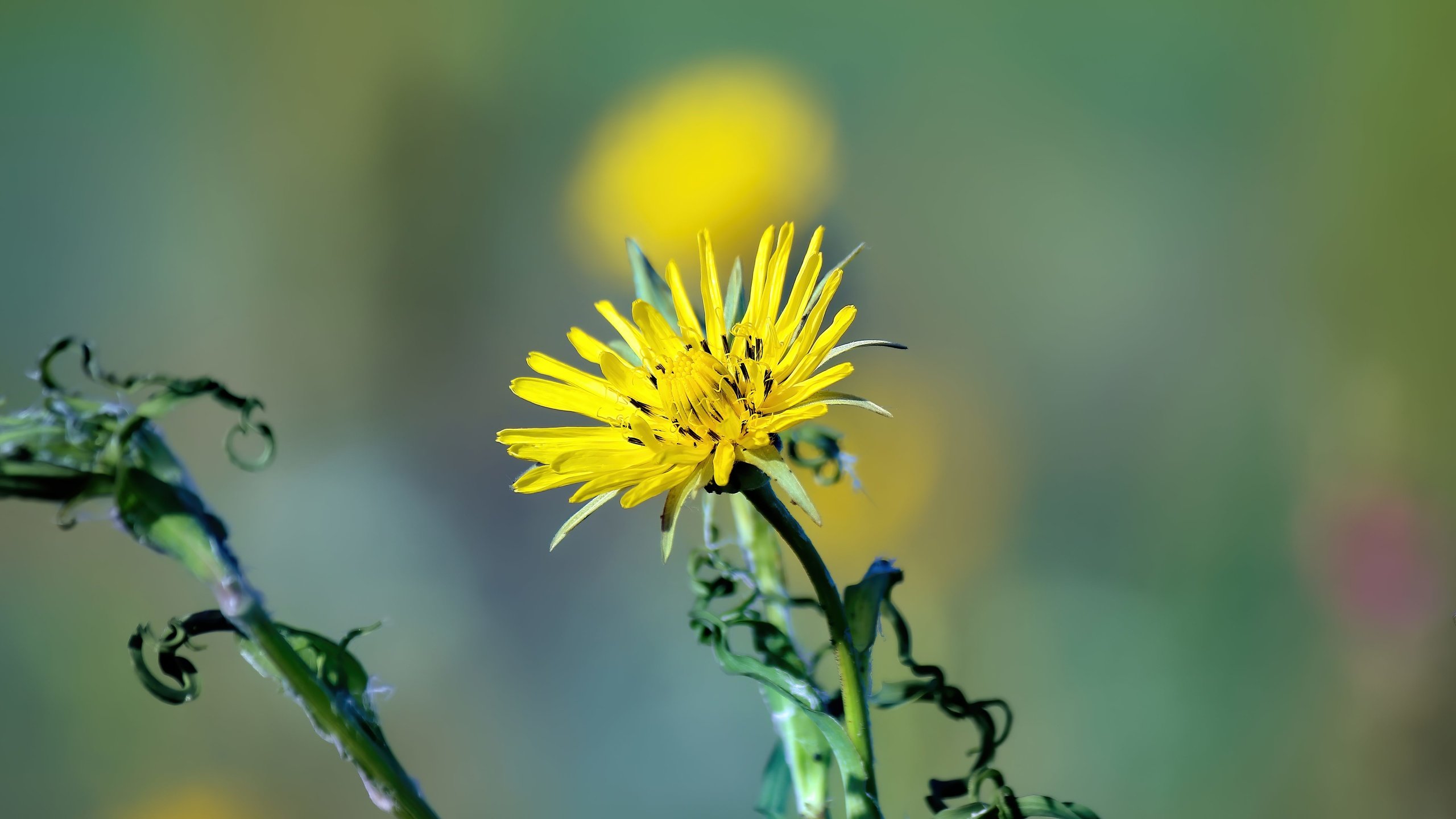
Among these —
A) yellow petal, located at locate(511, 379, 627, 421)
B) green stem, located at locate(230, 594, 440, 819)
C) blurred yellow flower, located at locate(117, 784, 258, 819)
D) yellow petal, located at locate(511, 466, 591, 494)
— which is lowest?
blurred yellow flower, located at locate(117, 784, 258, 819)

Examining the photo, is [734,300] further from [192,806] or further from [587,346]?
[192,806]

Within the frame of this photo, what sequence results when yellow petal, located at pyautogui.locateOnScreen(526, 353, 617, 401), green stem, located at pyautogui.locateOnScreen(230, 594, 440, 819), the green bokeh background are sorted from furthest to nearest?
the green bokeh background, yellow petal, located at pyautogui.locateOnScreen(526, 353, 617, 401), green stem, located at pyautogui.locateOnScreen(230, 594, 440, 819)

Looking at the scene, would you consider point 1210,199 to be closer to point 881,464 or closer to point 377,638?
point 881,464

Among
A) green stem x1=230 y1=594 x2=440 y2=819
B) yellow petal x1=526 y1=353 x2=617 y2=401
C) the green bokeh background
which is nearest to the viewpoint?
green stem x1=230 y1=594 x2=440 y2=819

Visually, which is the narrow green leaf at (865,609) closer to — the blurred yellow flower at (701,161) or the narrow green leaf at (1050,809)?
the narrow green leaf at (1050,809)

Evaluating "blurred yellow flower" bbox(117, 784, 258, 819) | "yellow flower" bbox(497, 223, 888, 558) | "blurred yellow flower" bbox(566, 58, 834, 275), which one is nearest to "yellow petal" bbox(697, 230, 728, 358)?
"yellow flower" bbox(497, 223, 888, 558)

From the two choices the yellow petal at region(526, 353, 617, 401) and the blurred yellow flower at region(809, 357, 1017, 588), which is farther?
the blurred yellow flower at region(809, 357, 1017, 588)

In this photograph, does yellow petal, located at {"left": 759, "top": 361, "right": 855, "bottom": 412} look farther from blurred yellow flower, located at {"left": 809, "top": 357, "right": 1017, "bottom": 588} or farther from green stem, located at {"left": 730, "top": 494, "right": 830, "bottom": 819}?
blurred yellow flower, located at {"left": 809, "top": 357, "right": 1017, "bottom": 588}

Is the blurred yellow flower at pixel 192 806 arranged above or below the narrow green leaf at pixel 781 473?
below

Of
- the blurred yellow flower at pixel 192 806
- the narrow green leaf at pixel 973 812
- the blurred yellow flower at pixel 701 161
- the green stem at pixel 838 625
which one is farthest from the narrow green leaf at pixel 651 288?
the blurred yellow flower at pixel 192 806
